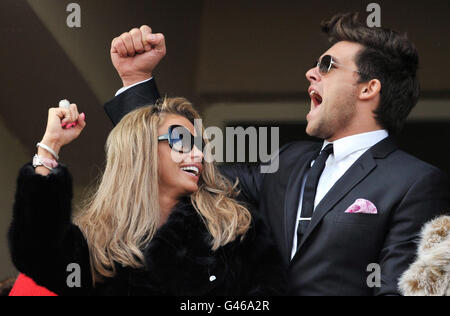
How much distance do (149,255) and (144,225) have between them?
150 millimetres

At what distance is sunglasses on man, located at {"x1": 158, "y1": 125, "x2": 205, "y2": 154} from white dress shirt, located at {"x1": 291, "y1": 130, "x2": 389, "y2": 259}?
2.05 feet

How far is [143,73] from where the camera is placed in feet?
11.5

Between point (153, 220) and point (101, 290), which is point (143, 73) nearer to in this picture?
point (153, 220)

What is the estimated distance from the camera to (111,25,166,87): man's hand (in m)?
3.49

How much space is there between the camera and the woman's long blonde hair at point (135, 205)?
3053 millimetres

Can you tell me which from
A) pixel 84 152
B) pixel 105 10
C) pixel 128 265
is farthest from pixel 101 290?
pixel 105 10

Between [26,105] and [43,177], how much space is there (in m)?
1.15

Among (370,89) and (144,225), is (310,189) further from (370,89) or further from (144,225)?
(144,225)

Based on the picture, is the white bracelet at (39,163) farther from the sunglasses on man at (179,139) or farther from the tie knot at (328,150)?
the tie knot at (328,150)

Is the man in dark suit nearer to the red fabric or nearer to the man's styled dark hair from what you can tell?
the man's styled dark hair

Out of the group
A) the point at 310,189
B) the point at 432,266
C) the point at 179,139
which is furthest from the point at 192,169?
the point at 432,266

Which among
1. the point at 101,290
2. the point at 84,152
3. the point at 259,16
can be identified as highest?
the point at 259,16

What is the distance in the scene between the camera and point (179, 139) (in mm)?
3203

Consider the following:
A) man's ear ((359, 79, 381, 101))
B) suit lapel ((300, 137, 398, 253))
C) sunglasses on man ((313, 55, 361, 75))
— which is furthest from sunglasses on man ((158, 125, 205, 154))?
man's ear ((359, 79, 381, 101))
